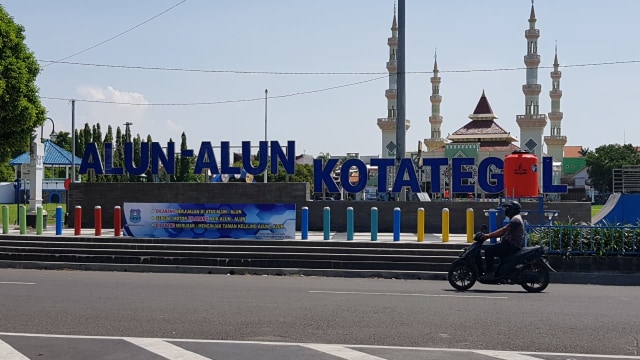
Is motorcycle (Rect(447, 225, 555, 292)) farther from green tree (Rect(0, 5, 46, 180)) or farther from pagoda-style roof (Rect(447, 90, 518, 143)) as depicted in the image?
pagoda-style roof (Rect(447, 90, 518, 143))

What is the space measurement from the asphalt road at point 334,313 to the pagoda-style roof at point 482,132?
7150 cm

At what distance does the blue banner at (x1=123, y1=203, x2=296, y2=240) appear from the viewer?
766 inches

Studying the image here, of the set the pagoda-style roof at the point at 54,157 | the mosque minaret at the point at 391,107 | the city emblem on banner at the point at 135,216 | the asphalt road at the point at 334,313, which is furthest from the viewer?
the mosque minaret at the point at 391,107

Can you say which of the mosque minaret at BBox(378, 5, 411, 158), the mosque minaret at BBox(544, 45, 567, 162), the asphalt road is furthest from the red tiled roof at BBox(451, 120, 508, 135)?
the asphalt road

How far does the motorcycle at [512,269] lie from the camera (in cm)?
1344

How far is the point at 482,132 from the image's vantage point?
85.4 metres

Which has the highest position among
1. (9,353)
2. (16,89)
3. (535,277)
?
(16,89)

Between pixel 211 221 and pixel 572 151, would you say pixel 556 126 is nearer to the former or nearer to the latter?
pixel 572 151

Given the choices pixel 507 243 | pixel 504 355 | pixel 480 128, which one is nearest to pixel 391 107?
pixel 480 128

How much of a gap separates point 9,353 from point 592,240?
1262 cm

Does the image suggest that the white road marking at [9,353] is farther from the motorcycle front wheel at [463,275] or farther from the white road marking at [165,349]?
the motorcycle front wheel at [463,275]

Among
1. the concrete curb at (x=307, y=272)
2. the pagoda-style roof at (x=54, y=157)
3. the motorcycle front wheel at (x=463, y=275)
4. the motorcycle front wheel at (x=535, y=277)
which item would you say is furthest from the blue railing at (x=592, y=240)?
the pagoda-style roof at (x=54, y=157)

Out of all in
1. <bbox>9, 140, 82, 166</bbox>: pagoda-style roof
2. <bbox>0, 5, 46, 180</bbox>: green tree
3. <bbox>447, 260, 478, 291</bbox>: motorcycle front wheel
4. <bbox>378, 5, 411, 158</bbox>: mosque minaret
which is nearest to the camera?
<bbox>447, 260, 478, 291</bbox>: motorcycle front wheel

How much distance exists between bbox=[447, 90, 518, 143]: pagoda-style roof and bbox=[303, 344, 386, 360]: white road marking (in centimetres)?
7862
